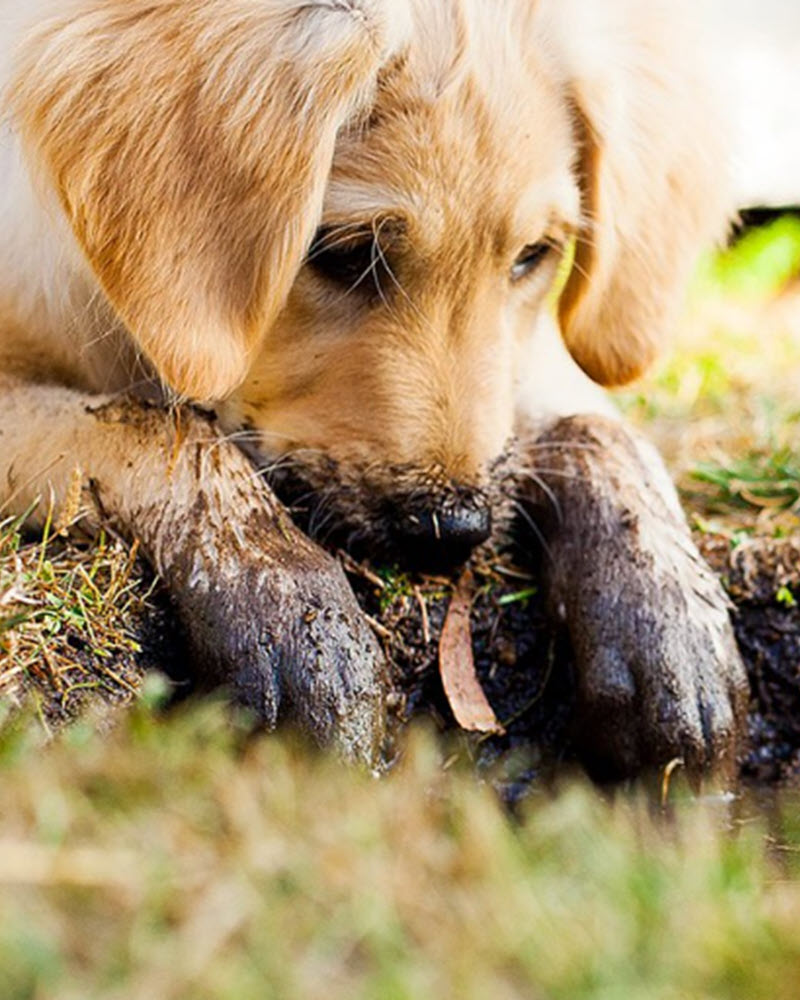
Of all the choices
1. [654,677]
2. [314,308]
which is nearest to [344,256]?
[314,308]

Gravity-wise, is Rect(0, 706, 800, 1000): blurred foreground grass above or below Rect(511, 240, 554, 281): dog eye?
below

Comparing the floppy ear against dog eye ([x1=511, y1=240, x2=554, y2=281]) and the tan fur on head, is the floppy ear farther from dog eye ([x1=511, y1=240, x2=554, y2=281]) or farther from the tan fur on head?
dog eye ([x1=511, y1=240, x2=554, y2=281])

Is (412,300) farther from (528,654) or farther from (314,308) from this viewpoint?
(528,654)

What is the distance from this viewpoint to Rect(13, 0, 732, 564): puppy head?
3055mm

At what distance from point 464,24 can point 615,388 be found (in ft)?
3.77

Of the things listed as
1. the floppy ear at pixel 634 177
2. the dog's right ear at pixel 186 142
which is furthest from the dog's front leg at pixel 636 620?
the dog's right ear at pixel 186 142

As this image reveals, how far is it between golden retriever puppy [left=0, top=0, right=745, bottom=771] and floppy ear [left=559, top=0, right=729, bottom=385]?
16 mm

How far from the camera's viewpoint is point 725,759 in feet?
10.5

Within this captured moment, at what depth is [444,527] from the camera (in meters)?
3.19

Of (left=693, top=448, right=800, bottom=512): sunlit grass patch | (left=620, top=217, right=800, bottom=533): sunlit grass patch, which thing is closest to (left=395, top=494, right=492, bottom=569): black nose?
(left=620, top=217, right=800, bottom=533): sunlit grass patch

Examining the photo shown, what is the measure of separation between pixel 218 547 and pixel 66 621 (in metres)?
0.32

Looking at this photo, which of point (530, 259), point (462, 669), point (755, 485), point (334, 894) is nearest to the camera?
point (334, 894)

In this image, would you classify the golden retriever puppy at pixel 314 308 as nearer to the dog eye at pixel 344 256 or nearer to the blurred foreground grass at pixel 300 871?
the dog eye at pixel 344 256

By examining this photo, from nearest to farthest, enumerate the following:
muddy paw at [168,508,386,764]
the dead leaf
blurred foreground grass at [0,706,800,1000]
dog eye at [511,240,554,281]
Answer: blurred foreground grass at [0,706,800,1000], muddy paw at [168,508,386,764], the dead leaf, dog eye at [511,240,554,281]
